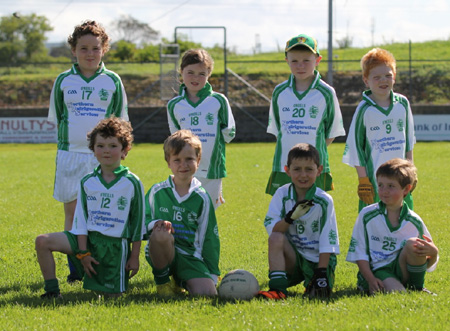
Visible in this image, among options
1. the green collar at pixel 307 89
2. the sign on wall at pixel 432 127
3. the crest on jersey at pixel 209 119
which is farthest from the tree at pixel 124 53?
the green collar at pixel 307 89

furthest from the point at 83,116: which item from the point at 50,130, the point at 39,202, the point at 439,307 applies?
the point at 50,130

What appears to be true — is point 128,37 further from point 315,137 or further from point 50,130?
point 315,137

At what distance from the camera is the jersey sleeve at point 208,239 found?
5.20 metres

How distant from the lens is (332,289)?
502 centimetres

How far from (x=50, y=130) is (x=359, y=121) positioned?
66.3 ft

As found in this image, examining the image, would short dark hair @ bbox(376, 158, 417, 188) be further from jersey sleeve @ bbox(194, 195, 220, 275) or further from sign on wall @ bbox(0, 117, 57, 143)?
sign on wall @ bbox(0, 117, 57, 143)

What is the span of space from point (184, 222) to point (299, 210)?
38.1 inches

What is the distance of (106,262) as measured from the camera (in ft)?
16.4

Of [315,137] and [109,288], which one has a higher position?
[315,137]

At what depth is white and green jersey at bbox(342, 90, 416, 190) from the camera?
18.5ft

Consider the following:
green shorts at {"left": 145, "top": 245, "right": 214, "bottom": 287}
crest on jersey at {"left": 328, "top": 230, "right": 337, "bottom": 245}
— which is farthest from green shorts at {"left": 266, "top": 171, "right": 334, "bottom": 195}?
green shorts at {"left": 145, "top": 245, "right": 214, "bottom": 287}

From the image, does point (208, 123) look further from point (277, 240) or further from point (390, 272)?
point (390, 272)

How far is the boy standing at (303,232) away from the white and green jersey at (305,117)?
1.95 feet

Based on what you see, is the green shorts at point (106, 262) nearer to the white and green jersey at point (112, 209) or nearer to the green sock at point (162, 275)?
the white and green jersey at point (112, 209)
